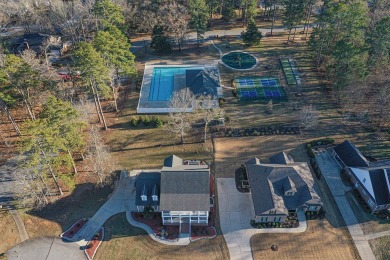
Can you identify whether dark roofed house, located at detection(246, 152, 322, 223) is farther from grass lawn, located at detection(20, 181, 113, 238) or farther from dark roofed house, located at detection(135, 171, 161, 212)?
grass lawn, located at detection(20, 181, 113, 238)

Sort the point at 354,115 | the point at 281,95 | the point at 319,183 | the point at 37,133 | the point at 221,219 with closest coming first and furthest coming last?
the point at 37,133, the point at 221,219, the point at 319,183, the point at 354,115, the point at 281,95

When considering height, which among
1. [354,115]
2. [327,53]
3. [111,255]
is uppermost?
[327,53]

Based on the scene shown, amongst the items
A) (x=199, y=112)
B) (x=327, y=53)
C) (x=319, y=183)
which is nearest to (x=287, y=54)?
(x=327, y=53)

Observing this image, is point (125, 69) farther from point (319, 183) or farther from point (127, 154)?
point (319, 183)

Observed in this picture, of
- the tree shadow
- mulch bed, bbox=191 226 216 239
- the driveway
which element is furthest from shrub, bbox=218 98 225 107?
mulch bed, bbox=191 226 216 239

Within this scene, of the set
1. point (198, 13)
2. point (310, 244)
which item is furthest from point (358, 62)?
point (198, 13)

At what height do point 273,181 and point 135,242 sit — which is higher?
point 273,181

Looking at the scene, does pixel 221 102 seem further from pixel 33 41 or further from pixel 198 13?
pixel 33 41
